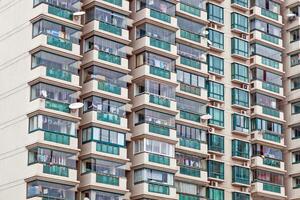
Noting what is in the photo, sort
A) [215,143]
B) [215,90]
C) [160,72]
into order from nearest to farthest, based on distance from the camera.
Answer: [160,72] < [215,143] < [215,90]

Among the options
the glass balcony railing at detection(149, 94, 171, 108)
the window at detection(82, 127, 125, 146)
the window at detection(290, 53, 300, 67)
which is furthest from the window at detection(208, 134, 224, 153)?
the window at detection(290, 53, 300, 67)

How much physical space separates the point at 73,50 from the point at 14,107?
21.9ft

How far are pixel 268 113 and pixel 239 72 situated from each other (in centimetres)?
491

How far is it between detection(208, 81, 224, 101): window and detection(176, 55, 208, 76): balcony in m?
1.46

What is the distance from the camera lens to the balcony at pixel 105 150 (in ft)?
212

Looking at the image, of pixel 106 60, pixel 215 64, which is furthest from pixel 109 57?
pixel 215 64

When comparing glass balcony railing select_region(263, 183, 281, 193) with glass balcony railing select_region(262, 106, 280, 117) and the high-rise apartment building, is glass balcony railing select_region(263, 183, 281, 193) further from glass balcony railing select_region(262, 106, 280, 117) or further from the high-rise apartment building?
glass balcony railing select_region(262, 106, 280, 117)

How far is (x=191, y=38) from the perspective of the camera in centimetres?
7525

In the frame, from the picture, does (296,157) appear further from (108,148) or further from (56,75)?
(56,75)

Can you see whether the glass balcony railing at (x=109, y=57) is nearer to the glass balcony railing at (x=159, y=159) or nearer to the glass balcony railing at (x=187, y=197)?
the glass balcony railing at (x=159, y=159)

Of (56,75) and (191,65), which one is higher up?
(191,65)

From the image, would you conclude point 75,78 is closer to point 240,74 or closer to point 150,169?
point 150,169

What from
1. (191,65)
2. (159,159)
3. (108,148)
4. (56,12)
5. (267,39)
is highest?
(267,39)

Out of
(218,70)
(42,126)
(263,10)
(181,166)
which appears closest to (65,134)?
(42,126)
